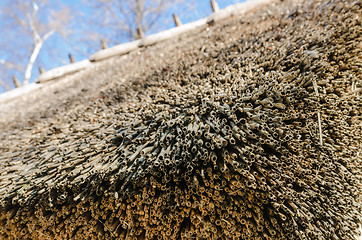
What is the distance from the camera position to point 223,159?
4.19 feet

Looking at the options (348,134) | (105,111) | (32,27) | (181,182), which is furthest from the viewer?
(32,27)

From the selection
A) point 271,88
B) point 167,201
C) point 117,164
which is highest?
point 271,88

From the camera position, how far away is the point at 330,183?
1513mm

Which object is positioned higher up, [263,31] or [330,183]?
[263,31]

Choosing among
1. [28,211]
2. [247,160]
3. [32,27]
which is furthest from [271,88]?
[32,27]

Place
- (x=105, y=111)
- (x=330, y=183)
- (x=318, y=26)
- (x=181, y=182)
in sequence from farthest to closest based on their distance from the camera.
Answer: (x=105, y=111)
(x=318, y=26)
(x=330, y=183)
(x=181, y=182)

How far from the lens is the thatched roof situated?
4.25 feet

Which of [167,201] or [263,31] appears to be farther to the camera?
[263,31]

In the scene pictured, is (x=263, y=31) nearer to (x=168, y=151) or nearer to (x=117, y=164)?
(x=168, y=151)

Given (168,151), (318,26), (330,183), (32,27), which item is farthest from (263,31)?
(32,27)

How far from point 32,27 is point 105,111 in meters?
13.1

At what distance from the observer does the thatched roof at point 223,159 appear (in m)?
1.30

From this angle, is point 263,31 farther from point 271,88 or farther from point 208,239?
point 208,239

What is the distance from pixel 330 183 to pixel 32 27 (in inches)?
593
